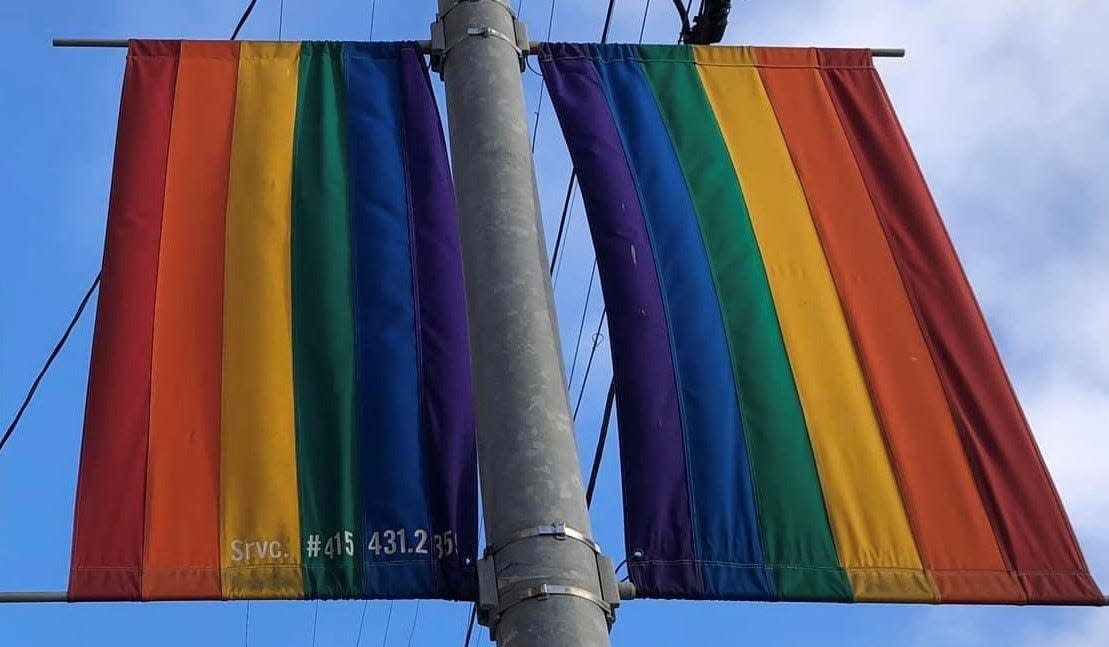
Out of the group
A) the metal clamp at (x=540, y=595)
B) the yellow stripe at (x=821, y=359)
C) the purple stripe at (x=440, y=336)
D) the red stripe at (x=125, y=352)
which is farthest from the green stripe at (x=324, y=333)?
the yellow stripe at (x=821, y=359)

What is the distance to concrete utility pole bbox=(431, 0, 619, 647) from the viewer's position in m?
4.74

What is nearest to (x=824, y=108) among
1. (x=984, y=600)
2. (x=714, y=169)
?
(x=714, y=169)

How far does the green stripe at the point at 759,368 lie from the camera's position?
237 inches

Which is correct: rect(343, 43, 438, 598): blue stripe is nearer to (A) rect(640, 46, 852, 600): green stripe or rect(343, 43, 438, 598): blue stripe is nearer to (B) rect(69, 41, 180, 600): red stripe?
(B) rect(69, 41, 180, 600): red stripe

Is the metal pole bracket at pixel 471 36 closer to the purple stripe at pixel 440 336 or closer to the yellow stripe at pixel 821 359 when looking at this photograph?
the purple stripe at pixel 440 336

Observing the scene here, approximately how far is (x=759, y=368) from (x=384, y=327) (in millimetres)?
1496

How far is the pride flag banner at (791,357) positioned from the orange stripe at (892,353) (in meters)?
0.01

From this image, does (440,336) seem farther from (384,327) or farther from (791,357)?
(791,357)

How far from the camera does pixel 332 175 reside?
720 centimetres

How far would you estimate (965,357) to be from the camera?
6934 millimetres

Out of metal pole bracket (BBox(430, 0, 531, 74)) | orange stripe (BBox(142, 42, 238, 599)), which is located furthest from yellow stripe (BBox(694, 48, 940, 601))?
orange stripe (BBox(142, 42, 238, 599))

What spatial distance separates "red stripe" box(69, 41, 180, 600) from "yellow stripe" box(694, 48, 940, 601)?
2556mm

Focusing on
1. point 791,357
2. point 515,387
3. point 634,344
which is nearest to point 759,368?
point 791,357

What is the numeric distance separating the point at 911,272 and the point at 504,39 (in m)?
2.11
